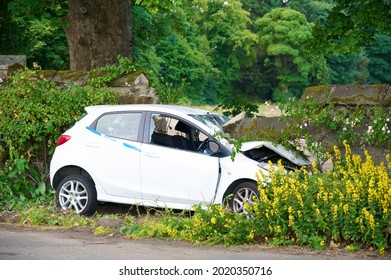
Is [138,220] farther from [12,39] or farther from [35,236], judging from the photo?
[12,39]

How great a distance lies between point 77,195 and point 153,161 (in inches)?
50.9

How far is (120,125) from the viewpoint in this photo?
40.8ft

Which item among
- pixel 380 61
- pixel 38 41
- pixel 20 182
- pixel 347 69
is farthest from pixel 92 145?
pixel 380 61

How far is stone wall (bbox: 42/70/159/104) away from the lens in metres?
14.5

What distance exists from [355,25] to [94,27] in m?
5.65

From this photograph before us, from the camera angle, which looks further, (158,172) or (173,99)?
(173,99)

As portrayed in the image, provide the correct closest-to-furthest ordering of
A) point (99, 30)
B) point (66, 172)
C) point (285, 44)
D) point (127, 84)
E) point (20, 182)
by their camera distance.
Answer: point (66, 172) < point (20, 182) < point (127, 84) < point (99, 30) < point (285, 44)

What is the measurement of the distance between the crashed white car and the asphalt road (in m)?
1.46

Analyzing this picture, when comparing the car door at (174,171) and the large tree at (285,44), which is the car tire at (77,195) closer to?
the car door at (174,171)

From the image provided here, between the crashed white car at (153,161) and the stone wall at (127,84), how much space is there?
1.72 m

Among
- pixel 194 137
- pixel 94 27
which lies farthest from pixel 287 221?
pixel 94 27

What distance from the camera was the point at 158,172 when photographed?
12.0m

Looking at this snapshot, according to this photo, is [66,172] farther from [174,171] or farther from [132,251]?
[132,251]

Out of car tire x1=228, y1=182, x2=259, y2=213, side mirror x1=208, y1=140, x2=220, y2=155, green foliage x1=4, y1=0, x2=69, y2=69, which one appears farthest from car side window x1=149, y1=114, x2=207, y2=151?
green foliage x1=4, y1=0, x2=69, y2=69
